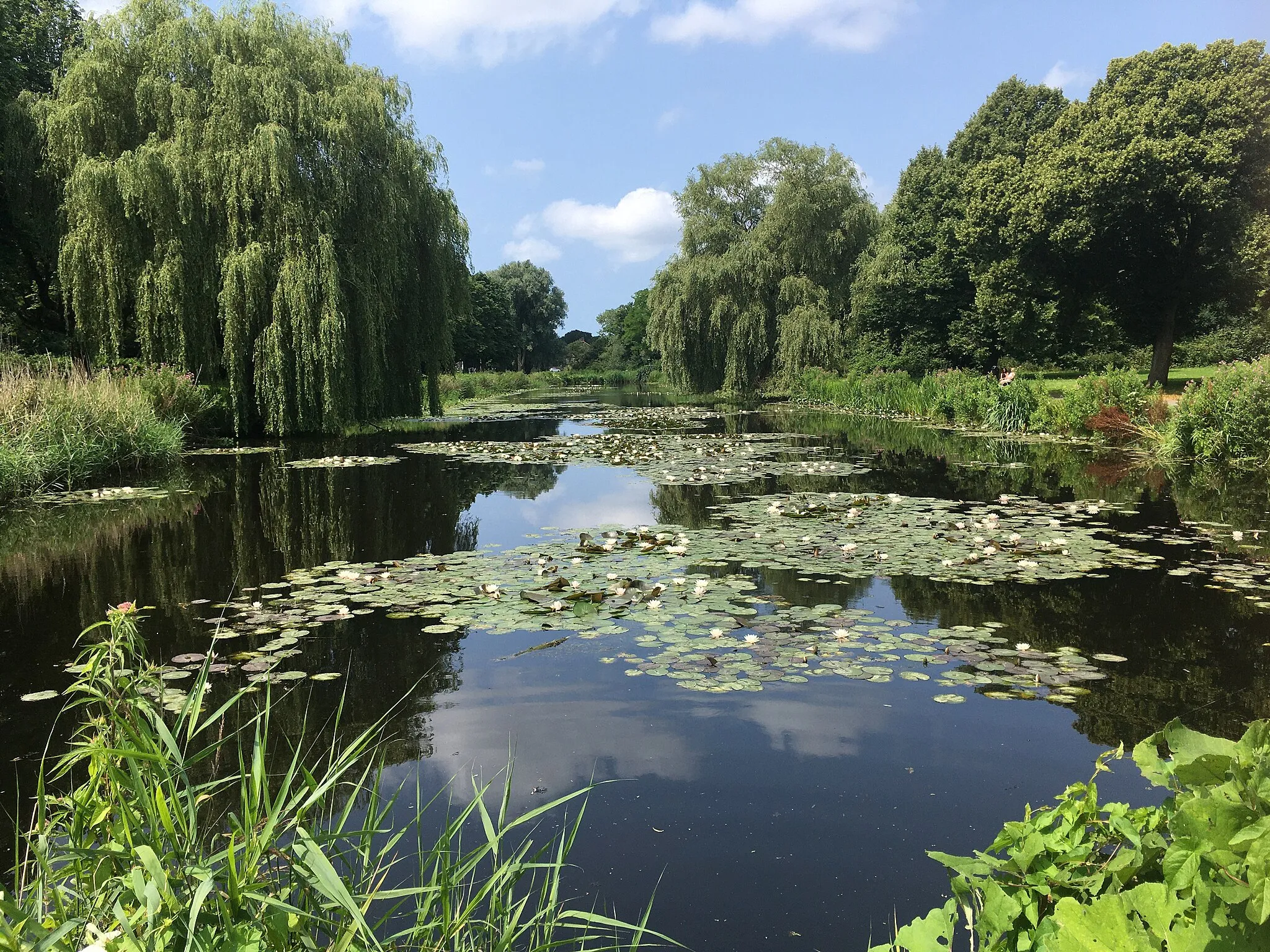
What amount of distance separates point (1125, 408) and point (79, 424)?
16649mm

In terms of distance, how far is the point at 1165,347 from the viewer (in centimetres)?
2262

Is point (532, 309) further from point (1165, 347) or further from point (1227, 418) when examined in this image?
point (1227, 418)

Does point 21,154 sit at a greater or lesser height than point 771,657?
greater

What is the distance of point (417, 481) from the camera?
11109 mm

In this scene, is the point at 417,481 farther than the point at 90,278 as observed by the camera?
No

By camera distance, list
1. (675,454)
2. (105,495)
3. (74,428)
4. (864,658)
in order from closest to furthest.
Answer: (864,658), (105,495), (74,428), (675,454)

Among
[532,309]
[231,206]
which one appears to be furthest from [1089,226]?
[532,309]

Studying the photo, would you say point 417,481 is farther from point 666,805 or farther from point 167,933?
point 167,933

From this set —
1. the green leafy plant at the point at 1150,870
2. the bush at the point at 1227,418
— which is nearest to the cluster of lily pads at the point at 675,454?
the bush at the point at 1227,418

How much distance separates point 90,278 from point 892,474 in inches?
562

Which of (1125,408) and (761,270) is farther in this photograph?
(761,270)

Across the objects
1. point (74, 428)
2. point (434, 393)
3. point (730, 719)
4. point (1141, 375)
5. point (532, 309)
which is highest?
point (532, 309)

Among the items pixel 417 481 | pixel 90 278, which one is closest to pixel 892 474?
pixel 417 481

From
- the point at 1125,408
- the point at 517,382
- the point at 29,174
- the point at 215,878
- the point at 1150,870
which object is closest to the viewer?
the point at 1150,870
